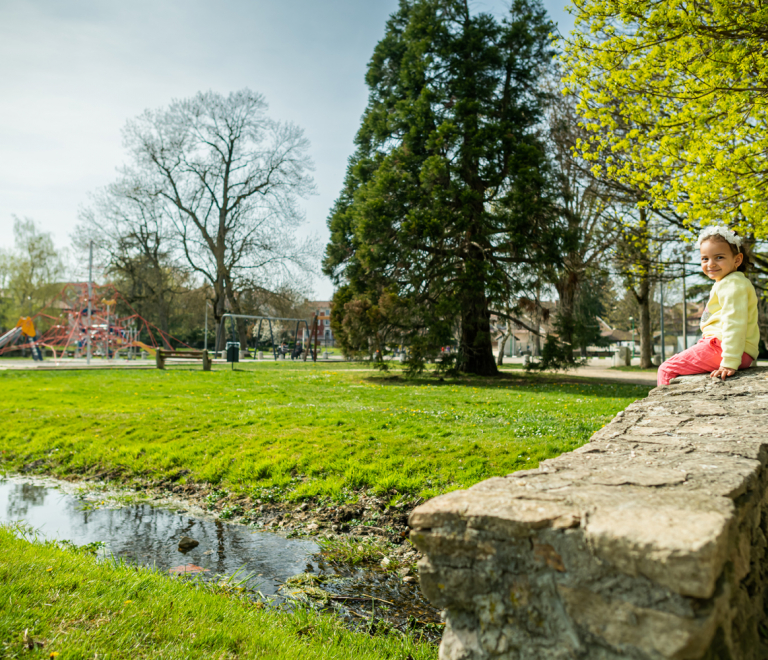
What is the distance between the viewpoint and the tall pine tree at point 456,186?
17.7m

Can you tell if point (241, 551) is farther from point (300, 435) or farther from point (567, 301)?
point (567, 301)

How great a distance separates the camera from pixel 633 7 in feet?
28.8

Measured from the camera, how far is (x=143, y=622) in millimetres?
3201

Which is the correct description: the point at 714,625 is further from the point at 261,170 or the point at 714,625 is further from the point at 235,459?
the point at 261,170

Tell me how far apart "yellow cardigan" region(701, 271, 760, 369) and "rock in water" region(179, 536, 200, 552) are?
4.87 meters

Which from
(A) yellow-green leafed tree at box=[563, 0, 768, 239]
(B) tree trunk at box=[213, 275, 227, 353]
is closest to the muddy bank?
(A) yellow-green leafed tree at box=[563, 0, 768, 239]

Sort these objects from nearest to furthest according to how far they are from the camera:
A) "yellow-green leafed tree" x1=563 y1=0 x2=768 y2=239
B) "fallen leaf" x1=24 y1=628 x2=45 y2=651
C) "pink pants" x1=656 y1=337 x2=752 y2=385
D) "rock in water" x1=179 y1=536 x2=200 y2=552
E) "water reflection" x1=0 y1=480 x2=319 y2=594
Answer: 1. "fallen leaf" x1=24 y1=628 x2=45 y2=651
2. "pink pants" x1=656 y1=337 x2=752 y2=385
3. "water reflection" x1=0 y1=480 x2=319 y2=594
4. "rock in water" x1=179 y1=536 x2=200 y2=552
5. "yellow-green leafed tree" x1=563 y1=0 x2=768 y2=239

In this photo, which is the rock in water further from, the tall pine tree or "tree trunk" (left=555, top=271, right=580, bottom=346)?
"tree trunk" (left=555, top=271, right=580, bottom=346)

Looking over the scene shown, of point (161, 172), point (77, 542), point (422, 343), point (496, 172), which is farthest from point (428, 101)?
point (161, 172)

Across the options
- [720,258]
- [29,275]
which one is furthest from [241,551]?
[29,275]

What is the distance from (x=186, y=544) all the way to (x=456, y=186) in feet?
A: 49.0

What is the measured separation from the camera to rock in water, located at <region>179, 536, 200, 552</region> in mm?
5281

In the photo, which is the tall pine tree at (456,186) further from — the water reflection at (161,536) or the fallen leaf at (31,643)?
the fallen leaf at (31,643)

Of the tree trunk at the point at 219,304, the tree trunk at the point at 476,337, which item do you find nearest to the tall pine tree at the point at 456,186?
the tree trunk at the point at 476,337
